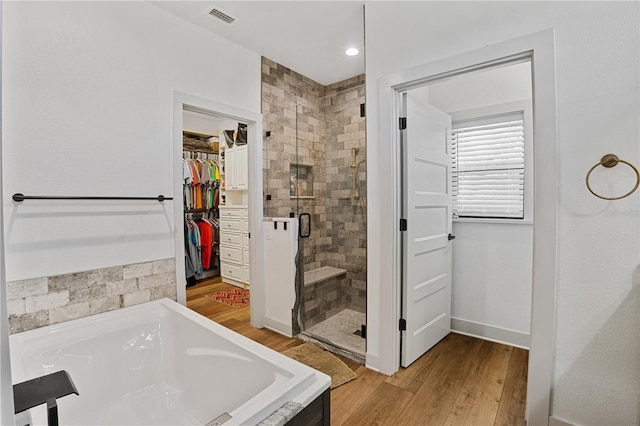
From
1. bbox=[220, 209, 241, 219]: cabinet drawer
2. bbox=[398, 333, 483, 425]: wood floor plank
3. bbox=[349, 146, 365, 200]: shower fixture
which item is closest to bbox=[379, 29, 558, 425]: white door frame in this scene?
bbox=[398, 333, 483, 425]: wood floor plank

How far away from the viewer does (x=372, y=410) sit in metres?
2.10

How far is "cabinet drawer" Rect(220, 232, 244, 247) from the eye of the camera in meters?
4.83

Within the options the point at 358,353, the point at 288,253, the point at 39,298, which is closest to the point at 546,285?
the point at 358,353

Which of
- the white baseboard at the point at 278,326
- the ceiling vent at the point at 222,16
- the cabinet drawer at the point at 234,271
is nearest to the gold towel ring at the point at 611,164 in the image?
the white baseboard at the point at 278,326

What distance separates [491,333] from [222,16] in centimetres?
353

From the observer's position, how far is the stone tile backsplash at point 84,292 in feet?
6.39

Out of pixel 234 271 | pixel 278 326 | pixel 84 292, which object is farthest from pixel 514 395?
pixel 234 271

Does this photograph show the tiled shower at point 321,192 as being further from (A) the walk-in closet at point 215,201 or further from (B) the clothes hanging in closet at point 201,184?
(B) the clothes hanging in closet at point 201,184

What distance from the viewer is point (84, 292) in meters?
2.17

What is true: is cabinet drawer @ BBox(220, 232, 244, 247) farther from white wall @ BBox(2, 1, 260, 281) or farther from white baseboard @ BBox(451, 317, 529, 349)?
white baseboard @ BBox(451, 317, 529, 349)

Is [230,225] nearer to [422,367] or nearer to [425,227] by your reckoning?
[425,227]

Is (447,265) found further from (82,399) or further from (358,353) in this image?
(82,399)

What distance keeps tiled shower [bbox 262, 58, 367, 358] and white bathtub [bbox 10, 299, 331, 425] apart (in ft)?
4.54

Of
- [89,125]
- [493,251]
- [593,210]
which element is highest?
[89,125]
